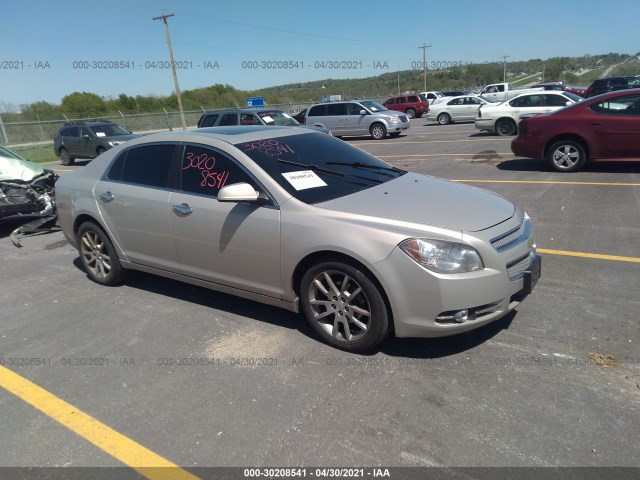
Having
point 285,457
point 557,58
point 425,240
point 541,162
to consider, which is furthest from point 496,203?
point 557,58

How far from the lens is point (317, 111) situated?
20938mm

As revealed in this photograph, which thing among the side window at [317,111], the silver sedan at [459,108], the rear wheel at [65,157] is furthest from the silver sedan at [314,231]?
the silver sedan at [459,108]

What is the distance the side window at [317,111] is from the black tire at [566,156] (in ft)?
42.8

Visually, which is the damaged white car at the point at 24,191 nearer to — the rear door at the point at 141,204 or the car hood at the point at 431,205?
the rear door at the point at 141,204

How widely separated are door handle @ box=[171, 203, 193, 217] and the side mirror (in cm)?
60

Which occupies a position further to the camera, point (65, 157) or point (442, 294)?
point (65, 157)

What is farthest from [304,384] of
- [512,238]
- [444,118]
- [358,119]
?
[444,118]

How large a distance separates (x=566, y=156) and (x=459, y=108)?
16.3m

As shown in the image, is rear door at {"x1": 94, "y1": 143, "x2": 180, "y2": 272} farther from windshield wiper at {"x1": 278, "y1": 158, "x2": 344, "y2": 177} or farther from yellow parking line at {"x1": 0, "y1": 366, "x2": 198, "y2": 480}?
yellow parking line at {"x1": 0, "y1": 366, "x2": 198, "y2": 480}

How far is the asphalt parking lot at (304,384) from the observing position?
2479mm

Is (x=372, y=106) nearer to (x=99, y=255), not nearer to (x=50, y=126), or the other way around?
(x=99, y=255)

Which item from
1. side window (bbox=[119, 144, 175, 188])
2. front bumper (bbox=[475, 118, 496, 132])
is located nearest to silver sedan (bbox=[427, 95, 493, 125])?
front bumper (bbox=[475, 118, 496, 132])

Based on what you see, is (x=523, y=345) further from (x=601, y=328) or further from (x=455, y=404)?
(x=455, y=404)

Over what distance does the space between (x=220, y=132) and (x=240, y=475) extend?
3.01 metres
